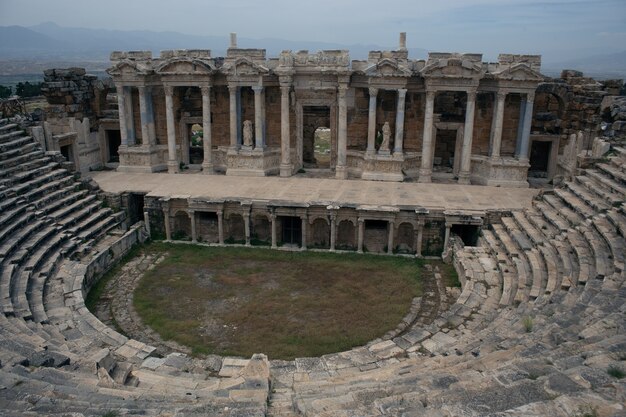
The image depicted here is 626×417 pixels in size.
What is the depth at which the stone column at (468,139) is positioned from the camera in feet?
70.3

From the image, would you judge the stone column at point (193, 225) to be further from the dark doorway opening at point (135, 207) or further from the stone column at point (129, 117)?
the stone column at point (129, 117)

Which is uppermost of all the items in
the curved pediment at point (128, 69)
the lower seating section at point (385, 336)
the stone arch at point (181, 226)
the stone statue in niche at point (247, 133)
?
the curved pediment at point (128, 69)

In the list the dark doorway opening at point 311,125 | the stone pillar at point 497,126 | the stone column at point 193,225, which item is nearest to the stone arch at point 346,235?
the stone column at point 193,225

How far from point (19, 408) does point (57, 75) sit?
2041 centimetres

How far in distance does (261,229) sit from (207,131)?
259 inches

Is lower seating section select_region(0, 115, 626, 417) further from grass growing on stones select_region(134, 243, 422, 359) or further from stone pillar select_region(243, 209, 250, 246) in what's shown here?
stone pillar select_region(243, 209, 250, 246)

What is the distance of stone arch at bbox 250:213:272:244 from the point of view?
1902 centimetres

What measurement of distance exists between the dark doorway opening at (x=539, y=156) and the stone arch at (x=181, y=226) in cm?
1593

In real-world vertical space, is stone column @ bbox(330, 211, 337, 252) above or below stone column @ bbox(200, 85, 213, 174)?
below

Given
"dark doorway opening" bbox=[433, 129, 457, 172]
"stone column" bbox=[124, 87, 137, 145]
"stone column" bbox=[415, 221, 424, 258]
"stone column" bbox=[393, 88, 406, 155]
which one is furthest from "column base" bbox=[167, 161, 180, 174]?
"dark doorway opening" bbox=[433, 129, 457, 172]

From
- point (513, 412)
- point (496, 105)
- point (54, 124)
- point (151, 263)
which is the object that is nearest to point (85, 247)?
point (151, 263)

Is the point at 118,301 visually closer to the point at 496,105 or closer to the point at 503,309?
the point at 503,309

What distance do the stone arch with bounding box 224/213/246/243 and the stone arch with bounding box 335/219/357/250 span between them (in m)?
3.48

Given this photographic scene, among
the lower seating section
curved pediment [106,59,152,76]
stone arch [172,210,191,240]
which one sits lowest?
stone arch [172,210,191,240]
